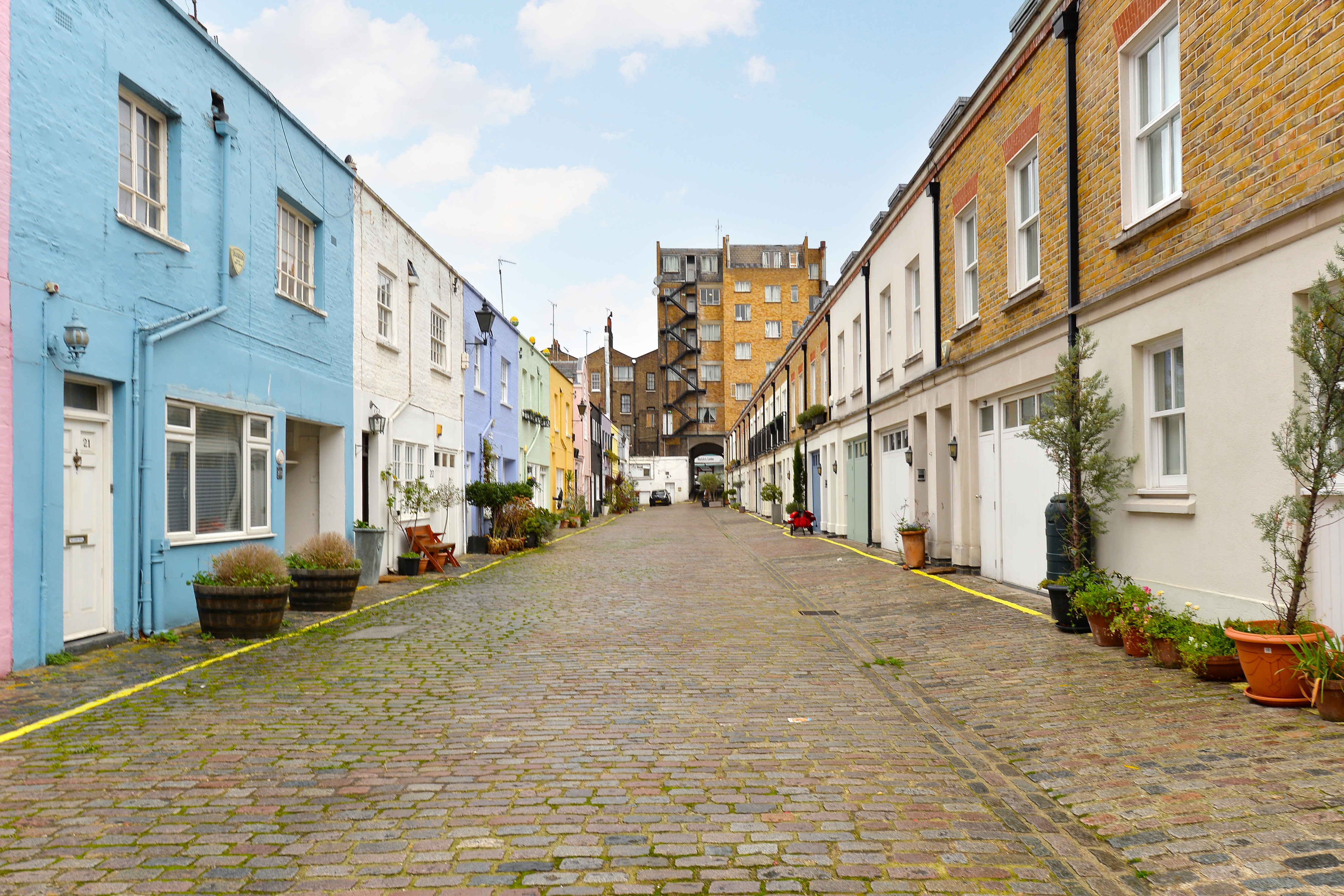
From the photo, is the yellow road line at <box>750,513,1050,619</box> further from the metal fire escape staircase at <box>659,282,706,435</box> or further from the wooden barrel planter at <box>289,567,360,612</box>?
the metal fire escape staircase at <box>659,282,706,435</box>

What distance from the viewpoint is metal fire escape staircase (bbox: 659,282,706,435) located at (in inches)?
3118

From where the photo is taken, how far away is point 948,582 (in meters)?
12.9

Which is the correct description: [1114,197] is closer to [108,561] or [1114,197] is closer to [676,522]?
[108,561]

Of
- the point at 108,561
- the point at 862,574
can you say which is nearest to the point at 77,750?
the point at 108,561

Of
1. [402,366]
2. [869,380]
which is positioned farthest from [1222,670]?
[869,380]

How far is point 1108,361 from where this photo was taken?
29.5 ft

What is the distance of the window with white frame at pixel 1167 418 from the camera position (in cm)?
791

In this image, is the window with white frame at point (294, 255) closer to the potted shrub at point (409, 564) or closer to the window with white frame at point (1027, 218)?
the potted shrub at point (409, 564)

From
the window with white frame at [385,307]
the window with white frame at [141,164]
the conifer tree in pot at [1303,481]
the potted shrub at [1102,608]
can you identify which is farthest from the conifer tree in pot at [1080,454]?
the window with white frame at [385,307]

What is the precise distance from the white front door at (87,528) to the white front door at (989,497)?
33.4 ft

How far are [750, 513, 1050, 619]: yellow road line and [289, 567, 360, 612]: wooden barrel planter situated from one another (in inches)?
296

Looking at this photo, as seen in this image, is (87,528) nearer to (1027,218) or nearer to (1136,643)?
(1136,643)

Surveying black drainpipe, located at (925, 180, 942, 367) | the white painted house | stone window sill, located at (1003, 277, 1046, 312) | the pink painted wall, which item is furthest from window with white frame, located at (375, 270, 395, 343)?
stone window sill, located at (1003, 277, 1046, 312)

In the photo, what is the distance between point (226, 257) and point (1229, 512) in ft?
32.6
